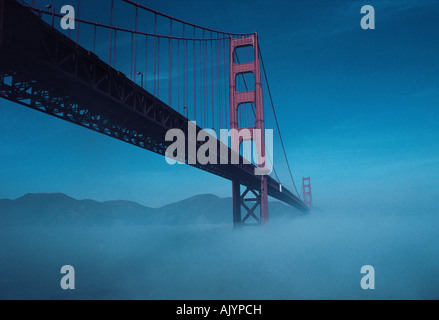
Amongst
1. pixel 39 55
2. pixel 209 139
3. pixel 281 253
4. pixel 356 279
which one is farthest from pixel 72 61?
pixel 281 253

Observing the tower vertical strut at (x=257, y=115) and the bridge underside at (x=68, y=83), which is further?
the tower vertical strut at (x=257, y=115)

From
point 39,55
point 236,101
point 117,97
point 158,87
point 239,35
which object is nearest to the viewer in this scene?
point 39,55

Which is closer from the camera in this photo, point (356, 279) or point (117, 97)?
point (117, 97)

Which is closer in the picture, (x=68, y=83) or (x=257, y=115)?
(x=68, y=83)

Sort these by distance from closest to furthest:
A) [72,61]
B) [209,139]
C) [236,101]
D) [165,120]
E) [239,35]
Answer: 1. [72,61]
2. [165,120]
3. [209,139]
4. [236,101]
5. [239,35]

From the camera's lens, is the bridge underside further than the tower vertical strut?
No

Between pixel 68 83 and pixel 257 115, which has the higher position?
pixel 257 115
